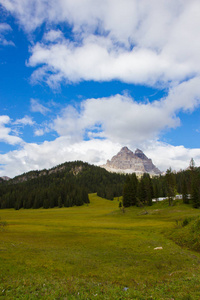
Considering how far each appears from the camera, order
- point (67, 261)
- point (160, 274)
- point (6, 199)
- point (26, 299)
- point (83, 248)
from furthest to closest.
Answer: point (6, 199)
point (83, 248)
point (67, 261)
point (160, 274)
point (26, 299)

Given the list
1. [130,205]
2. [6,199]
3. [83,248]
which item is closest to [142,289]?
[83,248]

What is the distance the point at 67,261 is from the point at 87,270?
366 centimetres

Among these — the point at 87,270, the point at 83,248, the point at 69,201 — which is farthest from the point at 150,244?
the point at 69,201

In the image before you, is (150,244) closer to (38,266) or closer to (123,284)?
(123,284)

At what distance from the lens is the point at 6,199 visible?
175875 millimetres

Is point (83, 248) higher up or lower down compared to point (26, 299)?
lower down

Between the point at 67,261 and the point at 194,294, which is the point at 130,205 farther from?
the point at 194,294

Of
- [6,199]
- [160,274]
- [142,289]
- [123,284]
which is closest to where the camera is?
[142,289]

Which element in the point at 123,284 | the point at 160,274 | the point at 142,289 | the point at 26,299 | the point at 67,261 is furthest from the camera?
the point at 67,261

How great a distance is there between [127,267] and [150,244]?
1116 centimetres

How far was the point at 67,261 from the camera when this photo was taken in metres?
20.2

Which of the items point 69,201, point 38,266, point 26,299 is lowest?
point 69,201

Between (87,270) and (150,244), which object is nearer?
(87,270)

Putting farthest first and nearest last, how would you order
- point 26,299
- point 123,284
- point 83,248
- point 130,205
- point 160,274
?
point 130,205, point 83,248, point 160,274, point 123,284, point 26,299
